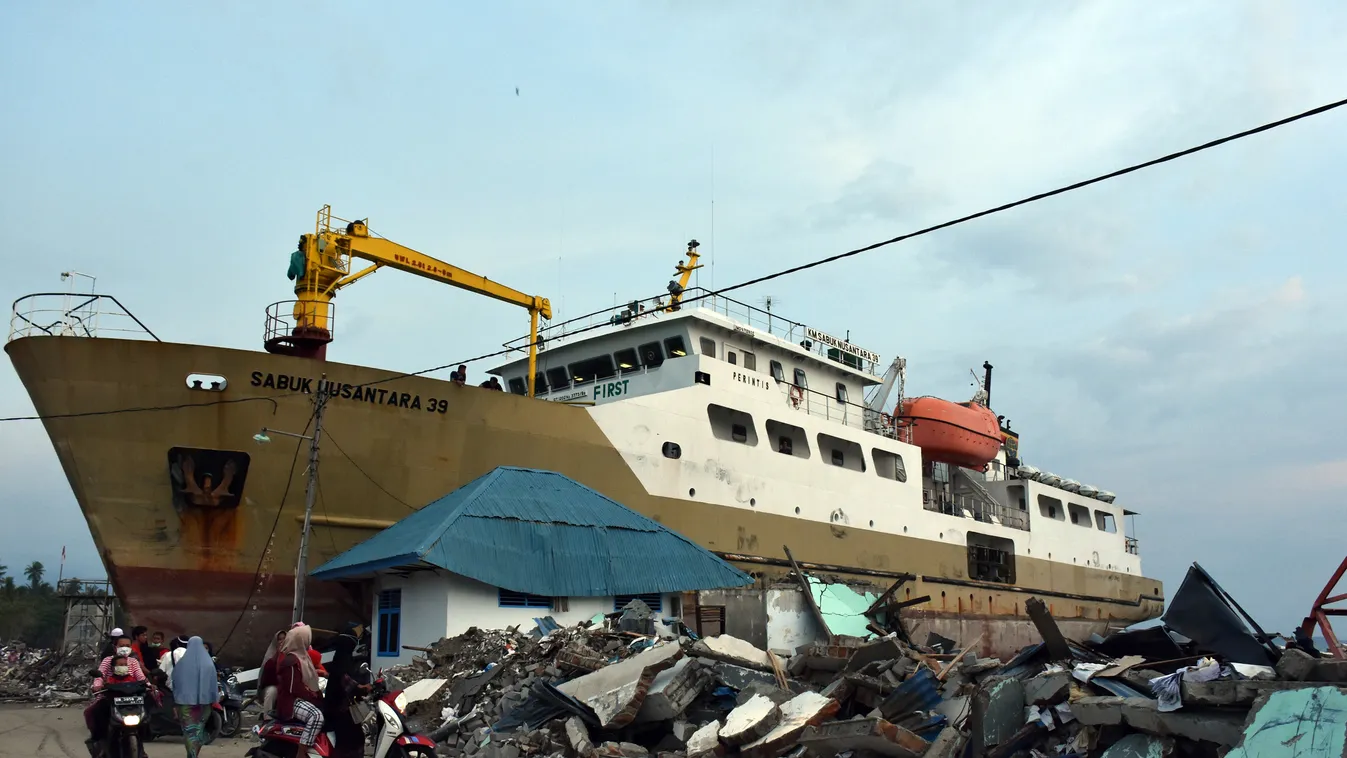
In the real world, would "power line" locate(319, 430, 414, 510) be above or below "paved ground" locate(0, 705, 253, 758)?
above

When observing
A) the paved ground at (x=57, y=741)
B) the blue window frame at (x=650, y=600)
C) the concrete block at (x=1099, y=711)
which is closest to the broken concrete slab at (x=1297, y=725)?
the concrete block at (x=1099, y=711)

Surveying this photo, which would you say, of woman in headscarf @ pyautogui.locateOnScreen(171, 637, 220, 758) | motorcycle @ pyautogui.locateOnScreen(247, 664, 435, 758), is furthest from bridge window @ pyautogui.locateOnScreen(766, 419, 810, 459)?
motorcycle @ pyautogui.locateOnScreen(247, 664, 435, 758)

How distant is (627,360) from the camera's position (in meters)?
24.7

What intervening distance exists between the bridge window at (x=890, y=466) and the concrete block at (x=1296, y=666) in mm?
20926

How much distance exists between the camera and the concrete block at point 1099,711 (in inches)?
285

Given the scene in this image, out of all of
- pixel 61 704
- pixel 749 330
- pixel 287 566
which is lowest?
pixel 61 704

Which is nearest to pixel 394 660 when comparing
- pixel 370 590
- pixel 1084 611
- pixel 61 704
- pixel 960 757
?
pixel 370 590

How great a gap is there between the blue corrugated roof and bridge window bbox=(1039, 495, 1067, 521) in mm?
18990

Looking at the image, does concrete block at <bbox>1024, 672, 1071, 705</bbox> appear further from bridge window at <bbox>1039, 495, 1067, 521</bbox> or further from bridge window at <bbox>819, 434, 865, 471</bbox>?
bridge window at <bbox>1039, 495, 1067, 521</bbox>

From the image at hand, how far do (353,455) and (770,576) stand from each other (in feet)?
32.4

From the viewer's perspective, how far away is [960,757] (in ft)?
26.3

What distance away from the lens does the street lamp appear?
1612 cm

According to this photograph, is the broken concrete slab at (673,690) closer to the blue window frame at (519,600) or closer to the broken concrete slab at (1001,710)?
the broken concrete slab at (1001,710)

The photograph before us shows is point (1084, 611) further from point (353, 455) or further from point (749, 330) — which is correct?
point (353, 455)
